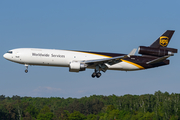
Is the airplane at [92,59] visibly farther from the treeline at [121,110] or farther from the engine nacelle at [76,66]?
the treeline at [121,110]

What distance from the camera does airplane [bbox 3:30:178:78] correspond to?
58.4 meters

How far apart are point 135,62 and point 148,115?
74.0 m

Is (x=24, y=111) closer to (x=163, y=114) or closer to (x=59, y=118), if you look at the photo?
(x=59, y=118)

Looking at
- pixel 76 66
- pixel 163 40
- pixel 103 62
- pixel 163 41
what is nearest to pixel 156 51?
pixel 163 41

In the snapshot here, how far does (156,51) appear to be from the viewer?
201 ft

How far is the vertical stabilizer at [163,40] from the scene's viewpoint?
66.3 metres

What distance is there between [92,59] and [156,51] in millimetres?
13565

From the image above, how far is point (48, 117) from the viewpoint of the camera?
156625 mm

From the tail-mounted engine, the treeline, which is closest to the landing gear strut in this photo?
the tail-mounted engine

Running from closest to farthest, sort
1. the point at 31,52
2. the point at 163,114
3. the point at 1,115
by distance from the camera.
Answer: the point at 31,52, the point at 163,114, the point at 1,115

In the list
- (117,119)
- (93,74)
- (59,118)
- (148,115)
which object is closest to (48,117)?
(59,118)

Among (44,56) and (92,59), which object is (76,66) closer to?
(92,59)

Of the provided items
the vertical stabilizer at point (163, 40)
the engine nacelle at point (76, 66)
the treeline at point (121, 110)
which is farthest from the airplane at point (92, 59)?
the treeline at point (121, 110)

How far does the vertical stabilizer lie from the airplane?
890 millimetres
